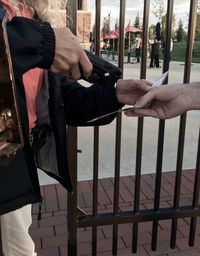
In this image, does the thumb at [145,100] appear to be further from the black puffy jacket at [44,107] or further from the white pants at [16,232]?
the white pants at [16,232]

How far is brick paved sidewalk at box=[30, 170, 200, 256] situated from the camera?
284 cm

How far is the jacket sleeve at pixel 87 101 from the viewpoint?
1.78 m

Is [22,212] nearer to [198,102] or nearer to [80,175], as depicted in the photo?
[198,102]

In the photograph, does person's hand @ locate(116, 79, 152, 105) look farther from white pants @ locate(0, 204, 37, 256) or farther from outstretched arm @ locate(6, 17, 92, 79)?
white pants @ locate(0, 204, 37, 256)

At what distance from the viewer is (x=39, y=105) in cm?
168

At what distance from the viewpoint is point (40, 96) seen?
167cm

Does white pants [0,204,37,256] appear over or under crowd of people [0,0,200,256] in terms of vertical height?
under

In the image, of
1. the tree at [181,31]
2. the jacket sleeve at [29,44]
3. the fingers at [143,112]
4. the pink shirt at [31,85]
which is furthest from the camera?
the tree at [181,31]

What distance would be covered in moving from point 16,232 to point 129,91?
0.91 metres

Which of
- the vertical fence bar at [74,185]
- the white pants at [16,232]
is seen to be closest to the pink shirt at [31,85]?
the white pants at [16,232]

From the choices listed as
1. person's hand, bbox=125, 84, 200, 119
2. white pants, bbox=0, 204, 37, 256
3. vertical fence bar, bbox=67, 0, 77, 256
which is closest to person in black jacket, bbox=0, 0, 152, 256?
white pants, bbox=0, 204, 37, 256

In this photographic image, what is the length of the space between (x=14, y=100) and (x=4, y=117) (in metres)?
0.06

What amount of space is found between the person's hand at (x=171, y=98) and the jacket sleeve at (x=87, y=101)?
0.63 feet

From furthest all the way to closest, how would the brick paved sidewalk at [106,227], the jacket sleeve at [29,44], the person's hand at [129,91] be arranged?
the brick paved sidewalk at [106,227] < the person's hand at [129,91] < the jacket sleeve at [29,44]
